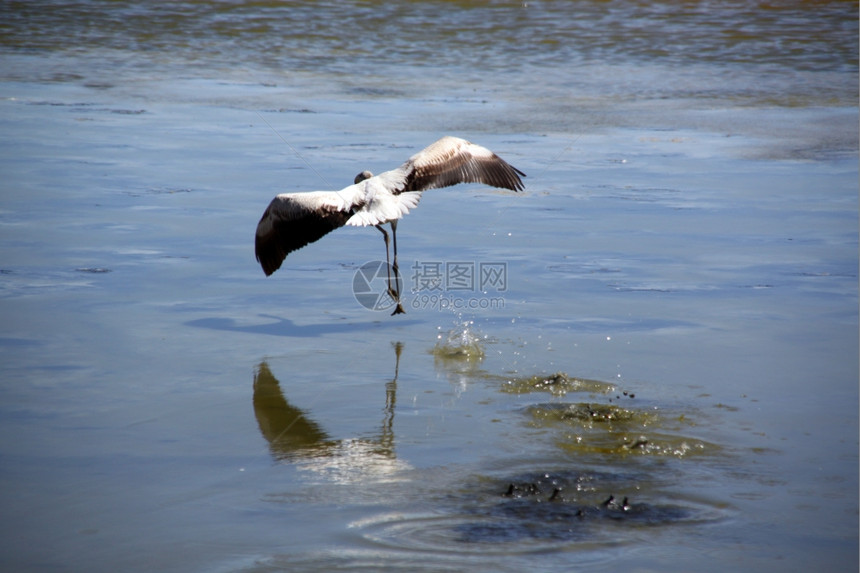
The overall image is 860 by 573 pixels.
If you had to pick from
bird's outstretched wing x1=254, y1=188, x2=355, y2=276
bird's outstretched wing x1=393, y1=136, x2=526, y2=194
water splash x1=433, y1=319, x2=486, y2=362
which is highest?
bird's outstretched wing x1=393, y1=136, x2=526, y2=194

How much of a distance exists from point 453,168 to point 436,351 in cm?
220

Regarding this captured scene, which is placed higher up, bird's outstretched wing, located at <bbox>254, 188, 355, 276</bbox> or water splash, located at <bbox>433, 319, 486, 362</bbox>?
bird's outstretched wing, located at <bbox>254, 188, 355, 276</bbox>

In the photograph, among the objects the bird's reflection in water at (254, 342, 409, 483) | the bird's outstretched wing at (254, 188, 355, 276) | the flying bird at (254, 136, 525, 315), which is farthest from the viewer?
the bird's outstretched wing at (254, 188, 355, 276)

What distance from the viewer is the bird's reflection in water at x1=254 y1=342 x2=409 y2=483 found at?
4.66 m

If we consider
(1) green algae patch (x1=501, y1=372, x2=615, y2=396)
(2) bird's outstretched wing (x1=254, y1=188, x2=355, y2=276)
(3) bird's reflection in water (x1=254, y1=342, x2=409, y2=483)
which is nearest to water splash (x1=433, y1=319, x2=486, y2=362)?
(1) green algae patch (x1=501, y1=372, x2=615, y2=396)

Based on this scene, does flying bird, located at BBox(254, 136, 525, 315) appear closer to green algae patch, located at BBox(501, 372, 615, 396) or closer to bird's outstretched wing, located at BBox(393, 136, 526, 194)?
bird's outstretched wing, located at BBox(393, 136, 526, 194)

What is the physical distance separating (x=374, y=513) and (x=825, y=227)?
20.0 feet

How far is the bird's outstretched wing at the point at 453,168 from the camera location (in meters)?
7.88

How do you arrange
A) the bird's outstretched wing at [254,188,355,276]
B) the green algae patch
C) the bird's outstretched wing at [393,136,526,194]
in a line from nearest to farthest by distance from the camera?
the green algae patch, the bird's outstretched wing at [254,188,355,276], the bird's outstretched wing at [393,136,526,194]

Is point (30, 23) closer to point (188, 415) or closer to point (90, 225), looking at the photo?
point (90, 225)

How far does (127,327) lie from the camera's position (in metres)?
6.46

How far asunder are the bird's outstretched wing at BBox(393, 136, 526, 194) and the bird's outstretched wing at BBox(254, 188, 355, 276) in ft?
2.72

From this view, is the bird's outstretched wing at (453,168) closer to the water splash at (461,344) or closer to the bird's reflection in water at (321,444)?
the water splash at (461,344)

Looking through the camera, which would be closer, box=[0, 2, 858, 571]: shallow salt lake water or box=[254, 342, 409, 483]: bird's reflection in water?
box=[0, 2, 858, 571]: shallow salt lake water
